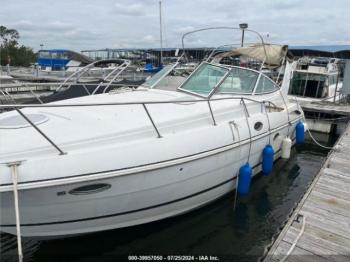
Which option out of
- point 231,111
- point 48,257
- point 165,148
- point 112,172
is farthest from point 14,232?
point 231,111

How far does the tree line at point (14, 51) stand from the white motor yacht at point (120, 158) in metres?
43.6

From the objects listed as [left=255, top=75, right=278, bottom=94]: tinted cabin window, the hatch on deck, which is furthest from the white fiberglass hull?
[left=255, top=75, right=278, bottom=94]: tinted cabin window

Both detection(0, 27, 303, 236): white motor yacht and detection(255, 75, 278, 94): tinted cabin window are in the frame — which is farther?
detection(255, 75, 278, 94): tinted cabin window

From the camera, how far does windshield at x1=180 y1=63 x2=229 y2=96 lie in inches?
242

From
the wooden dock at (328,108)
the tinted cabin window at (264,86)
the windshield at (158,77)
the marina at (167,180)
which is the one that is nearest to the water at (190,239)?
the marina at (167,180)

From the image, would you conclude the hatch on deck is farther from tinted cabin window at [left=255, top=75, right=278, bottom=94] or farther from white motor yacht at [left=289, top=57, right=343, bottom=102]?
white motor yacht at [left=289, top=57, right=343, bottom=102]

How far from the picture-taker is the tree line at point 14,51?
45.3m

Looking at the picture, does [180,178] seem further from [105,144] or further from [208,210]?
[208,210]

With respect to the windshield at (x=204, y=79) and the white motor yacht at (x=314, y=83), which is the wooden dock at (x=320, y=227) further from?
the white motor yacht at (x=314, y=83)

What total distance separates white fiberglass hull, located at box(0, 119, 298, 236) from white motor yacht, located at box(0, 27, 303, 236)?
1 cm

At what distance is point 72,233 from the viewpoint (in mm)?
4098

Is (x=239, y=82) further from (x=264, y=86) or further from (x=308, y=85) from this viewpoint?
(x=308, y=85)

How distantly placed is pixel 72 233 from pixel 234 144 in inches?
104

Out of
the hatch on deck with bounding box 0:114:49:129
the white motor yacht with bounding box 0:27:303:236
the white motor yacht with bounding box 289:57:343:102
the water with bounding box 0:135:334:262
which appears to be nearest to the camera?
the white motor yacht with bounding box 0:27:303:236
